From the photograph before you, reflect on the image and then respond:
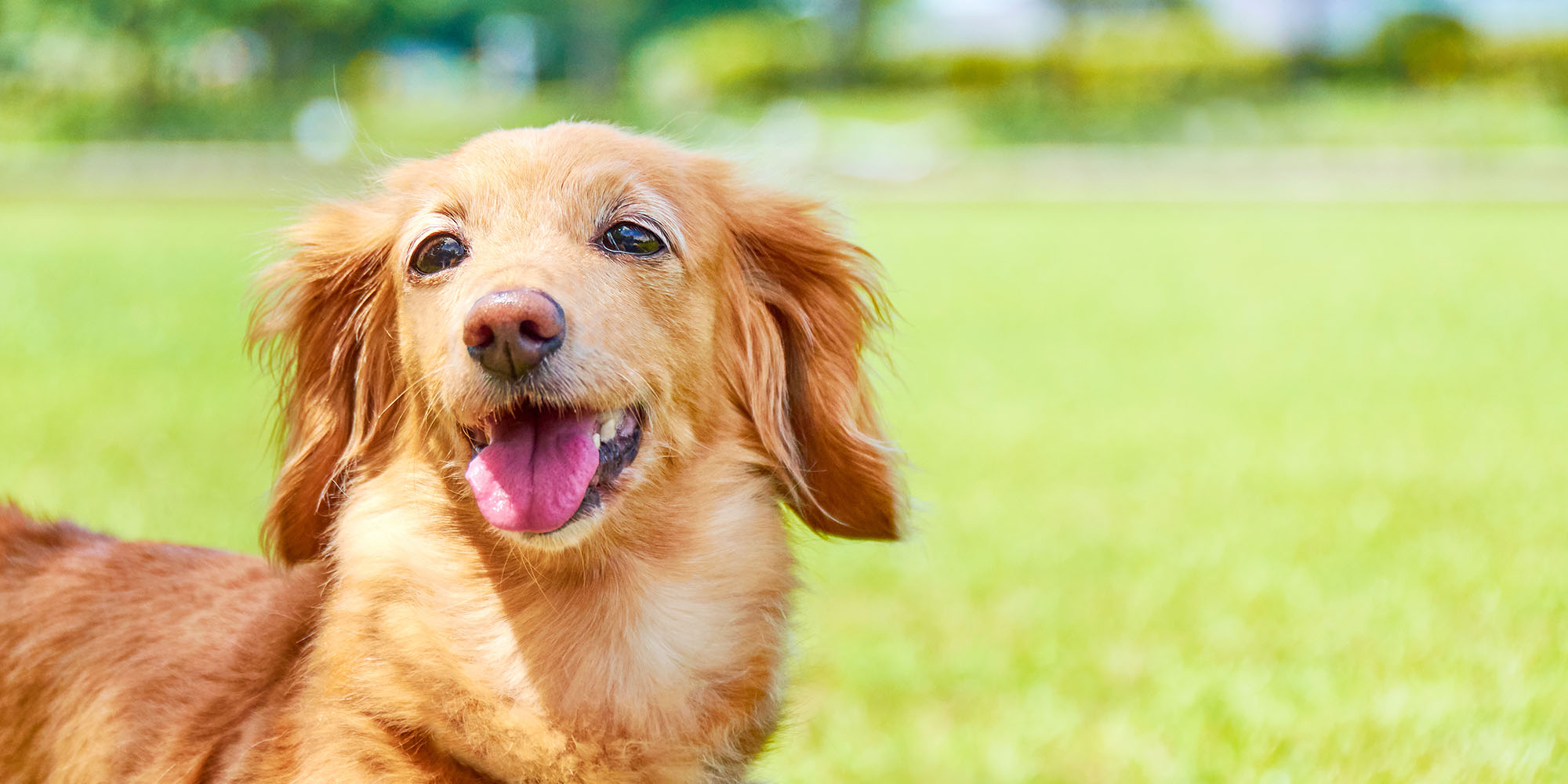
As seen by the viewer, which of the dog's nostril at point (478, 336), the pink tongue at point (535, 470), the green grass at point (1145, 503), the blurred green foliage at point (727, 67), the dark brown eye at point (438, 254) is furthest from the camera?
the blurred green foliage at point (727, 67)

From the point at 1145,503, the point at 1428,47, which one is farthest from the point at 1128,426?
the point at 1428,47

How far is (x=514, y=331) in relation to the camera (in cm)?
254

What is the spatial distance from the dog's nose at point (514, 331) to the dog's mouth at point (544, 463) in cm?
16

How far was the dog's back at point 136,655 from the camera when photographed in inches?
112

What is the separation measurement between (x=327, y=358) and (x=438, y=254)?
1.52ft

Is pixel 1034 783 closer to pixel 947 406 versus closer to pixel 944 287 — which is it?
pixel 947 406

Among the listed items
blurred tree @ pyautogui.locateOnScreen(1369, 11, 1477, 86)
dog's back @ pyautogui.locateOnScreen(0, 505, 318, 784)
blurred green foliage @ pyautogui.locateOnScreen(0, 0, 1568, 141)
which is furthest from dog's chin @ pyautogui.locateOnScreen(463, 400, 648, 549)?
blurred tree @ pyautogui.locateOnScreen(1369, 11, 1477, 86)

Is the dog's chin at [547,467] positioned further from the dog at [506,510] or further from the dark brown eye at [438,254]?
the dark brown eye at [438,254]

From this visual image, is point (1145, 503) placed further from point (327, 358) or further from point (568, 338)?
point (568, 338)

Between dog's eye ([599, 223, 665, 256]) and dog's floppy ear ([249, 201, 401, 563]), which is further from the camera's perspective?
dog's floppy ear ([249, 201, 401, 563])

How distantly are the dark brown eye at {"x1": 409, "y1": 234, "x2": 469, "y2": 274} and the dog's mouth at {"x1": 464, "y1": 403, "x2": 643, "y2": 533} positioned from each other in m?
0.39

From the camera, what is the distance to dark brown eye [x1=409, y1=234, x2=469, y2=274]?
297 centimetres

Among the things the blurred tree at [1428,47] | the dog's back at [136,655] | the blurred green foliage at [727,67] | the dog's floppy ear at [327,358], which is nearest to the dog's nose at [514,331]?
the dog's floppy ear at [327,358]

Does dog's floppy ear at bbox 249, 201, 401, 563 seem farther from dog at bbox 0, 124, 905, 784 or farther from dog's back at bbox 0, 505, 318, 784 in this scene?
dog's back at bbox 0, 505, 318, 784
